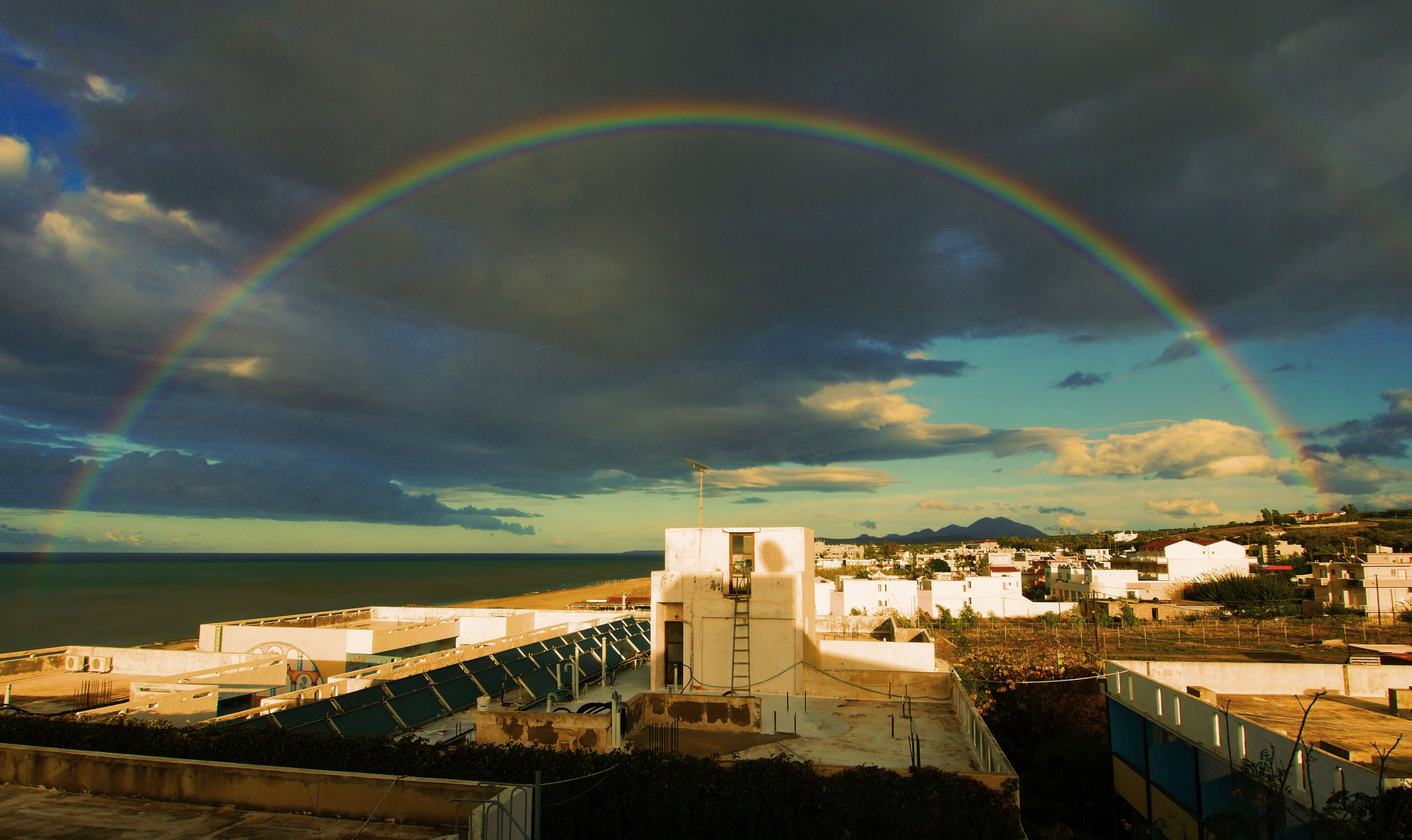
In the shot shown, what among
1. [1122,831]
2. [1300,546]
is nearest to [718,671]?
[1122,831]

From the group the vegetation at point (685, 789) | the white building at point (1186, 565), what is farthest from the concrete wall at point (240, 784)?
the white building at point (1186, 565)

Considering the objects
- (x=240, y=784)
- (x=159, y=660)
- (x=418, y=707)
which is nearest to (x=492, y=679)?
(x=418, y=707)

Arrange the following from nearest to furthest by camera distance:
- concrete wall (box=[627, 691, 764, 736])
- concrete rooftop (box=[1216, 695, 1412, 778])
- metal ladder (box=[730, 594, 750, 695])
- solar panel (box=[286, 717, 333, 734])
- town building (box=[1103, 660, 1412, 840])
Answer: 1. town building (box=[1103, 660, 1412, 840])
2. solar panel (box=[286, 717, 333, 734])
3. concrete rooftop (box=[1216, 695, 1412, 778])
4. concrete wall (box=[627, 691, 764, 736])
5. metal ladder (box=[730, 594, 750, 695])

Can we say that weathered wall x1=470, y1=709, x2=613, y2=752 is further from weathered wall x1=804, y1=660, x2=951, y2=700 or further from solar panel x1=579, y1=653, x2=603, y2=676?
weathered wall x1=804, y1=660, x2=951, y2=700

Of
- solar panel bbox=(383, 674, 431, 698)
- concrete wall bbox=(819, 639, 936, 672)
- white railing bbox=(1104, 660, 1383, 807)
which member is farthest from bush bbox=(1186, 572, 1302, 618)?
solar panel bbox=(383, 674, 431, 698)

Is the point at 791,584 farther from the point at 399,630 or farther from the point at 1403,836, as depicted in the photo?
the point at 399,630

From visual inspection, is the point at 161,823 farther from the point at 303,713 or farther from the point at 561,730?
the point at 561,730

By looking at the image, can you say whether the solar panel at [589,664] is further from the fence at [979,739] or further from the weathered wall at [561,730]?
the fence at [979,739]
